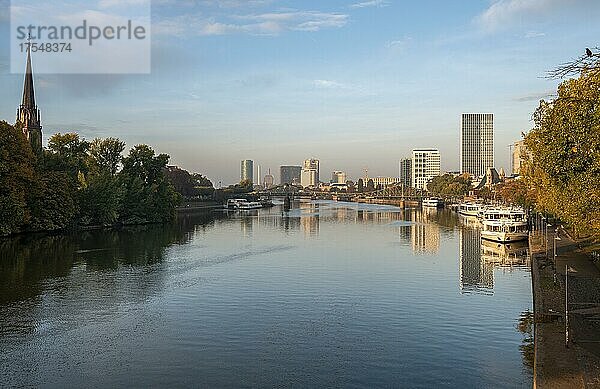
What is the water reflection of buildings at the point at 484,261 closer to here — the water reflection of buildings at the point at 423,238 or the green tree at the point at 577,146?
the water reflection of buildings at the point at 423,238

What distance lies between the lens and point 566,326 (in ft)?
62.1

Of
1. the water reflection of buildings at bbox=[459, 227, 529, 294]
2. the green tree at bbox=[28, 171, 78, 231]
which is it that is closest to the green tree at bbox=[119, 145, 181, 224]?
the green tree at bbox=[28, 171, 78, 231]

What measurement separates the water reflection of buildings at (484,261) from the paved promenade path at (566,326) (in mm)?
3257

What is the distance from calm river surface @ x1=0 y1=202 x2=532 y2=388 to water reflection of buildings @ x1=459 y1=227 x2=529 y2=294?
7.9 inches

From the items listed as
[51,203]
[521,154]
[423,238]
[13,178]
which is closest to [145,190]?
[51,203]

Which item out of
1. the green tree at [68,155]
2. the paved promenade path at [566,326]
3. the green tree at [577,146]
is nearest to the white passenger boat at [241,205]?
the green tree at [68,155]

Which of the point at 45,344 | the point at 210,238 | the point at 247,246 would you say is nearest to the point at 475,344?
the point at 45,344

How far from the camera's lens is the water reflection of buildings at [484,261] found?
36.5 metres

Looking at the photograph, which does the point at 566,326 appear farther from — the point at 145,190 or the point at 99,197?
the point at 145,190

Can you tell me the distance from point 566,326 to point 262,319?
12.2m

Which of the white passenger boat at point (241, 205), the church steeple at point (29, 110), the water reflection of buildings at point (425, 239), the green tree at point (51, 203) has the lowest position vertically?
the water reflection of buildings at point (425, 239)

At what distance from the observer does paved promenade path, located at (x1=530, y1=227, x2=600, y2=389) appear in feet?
51.9

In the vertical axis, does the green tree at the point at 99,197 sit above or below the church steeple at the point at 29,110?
below

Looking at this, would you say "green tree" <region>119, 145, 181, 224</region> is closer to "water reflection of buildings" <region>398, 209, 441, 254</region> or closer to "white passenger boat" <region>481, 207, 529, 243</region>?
"water reflection of buildings" <region>398, 209, 441, 254</region>
